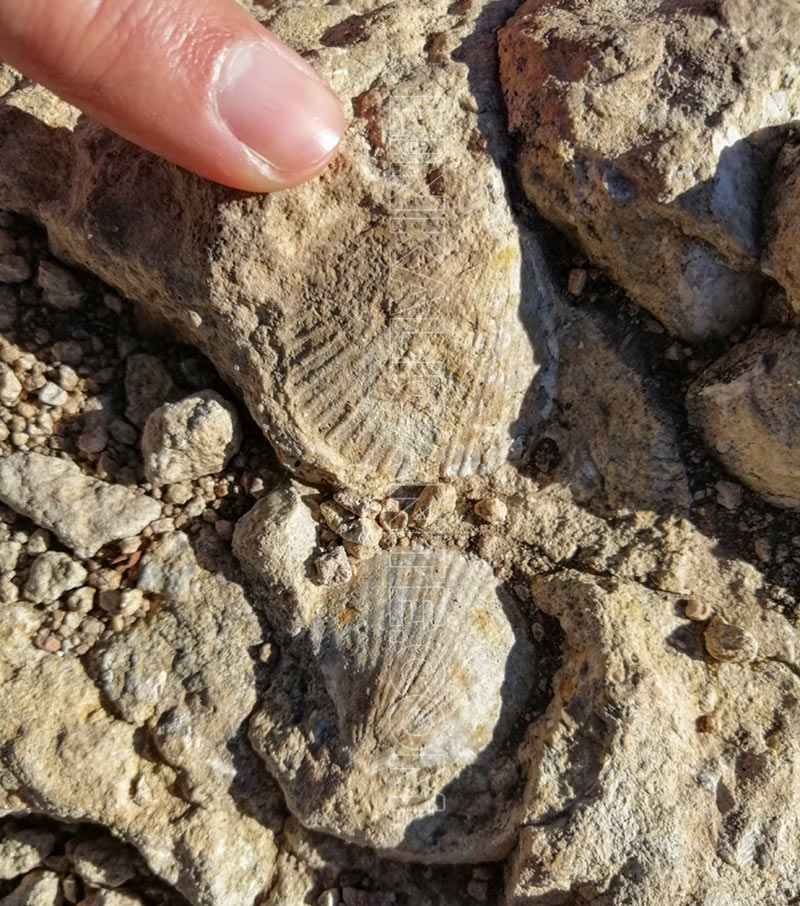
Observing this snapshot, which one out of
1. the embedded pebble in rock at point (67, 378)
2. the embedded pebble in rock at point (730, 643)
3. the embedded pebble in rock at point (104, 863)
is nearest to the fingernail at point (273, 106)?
the embedded pebble in rock at point (67, 378)

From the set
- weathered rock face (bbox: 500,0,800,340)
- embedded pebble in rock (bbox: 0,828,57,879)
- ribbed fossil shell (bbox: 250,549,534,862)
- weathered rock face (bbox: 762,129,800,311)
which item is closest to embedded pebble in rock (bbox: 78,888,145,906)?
embedded pebble in rock (bbox: 0,828,57,879)

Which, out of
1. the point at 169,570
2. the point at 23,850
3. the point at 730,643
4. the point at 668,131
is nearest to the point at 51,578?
the point at 169,570

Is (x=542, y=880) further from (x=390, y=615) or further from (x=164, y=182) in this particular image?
(x=164, y=182)

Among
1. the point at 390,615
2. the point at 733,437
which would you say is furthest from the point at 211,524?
the point at 733,437

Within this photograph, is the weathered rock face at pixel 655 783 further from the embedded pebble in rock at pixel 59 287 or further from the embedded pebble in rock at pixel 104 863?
the embedded pebble in rock at pixel 59 287

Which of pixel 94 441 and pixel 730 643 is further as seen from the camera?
pixel 94 441

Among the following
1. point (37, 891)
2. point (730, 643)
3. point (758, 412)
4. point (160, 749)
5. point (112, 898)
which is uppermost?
point (758, 412)

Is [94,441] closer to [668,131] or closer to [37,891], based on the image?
[37,891]
